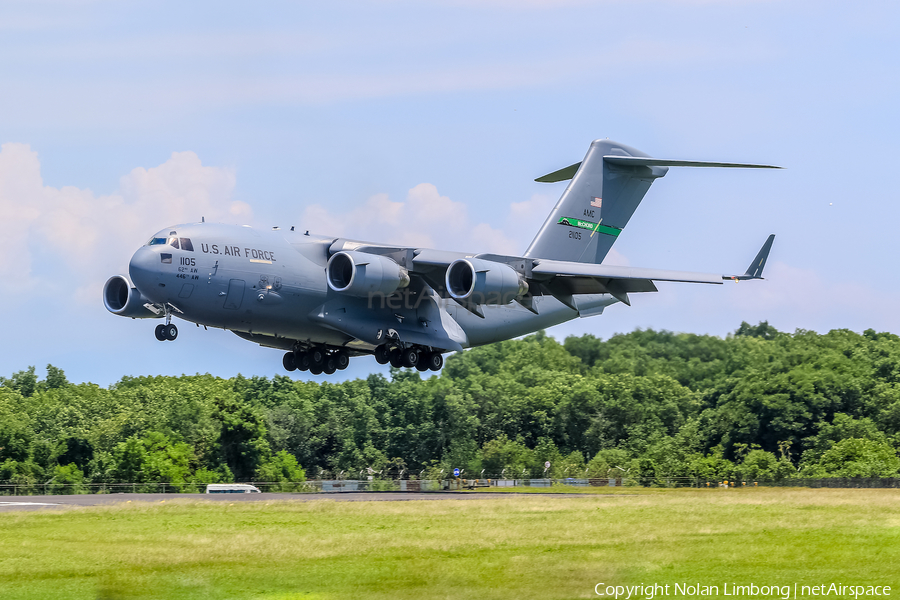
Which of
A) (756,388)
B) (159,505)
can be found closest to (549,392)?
(756,388)

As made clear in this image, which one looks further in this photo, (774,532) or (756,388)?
(756,388)

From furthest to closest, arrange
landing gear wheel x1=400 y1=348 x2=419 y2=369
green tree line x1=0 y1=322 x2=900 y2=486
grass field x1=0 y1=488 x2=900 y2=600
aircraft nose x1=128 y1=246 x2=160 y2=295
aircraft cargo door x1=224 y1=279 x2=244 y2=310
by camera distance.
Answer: green tree line x1=0 y1=322 x2=900 y2=486 < landing gear wheel x1=400 y1=348 x2=419 y2=369 < aircraft cargo door x1=224 y1=279 x2=244 y2=310 < aircraft nose x1=128 y1=246 x2=160 y2=295 < grass field x1=0 y1=488 x2=900 y2=600

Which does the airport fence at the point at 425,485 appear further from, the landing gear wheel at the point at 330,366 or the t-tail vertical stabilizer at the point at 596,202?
the landing gear wheel at the point at 330,366

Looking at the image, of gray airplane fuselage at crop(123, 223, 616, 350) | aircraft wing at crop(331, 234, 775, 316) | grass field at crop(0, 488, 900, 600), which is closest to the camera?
grass field at crop(0, 488, 900, 600)

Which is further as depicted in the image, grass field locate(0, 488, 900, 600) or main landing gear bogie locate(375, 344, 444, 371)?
main landing gear bogie locate(375, 344, 444, 371)

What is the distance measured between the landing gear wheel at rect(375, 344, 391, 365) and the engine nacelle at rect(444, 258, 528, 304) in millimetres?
2384

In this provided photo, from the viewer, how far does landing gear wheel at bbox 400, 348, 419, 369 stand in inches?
922

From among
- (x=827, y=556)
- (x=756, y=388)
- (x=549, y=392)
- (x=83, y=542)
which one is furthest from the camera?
(x=549, y=392)

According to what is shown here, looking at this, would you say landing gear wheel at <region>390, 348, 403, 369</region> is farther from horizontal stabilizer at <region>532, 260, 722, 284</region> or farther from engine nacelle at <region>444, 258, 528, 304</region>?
horizontal stabilizer at <region>532, 260, 722, 284</region>

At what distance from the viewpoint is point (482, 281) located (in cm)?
2128

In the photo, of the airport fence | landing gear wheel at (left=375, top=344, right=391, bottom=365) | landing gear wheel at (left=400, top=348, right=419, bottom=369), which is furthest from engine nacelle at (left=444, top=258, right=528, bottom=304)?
the airport fence

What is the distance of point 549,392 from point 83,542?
38312mm

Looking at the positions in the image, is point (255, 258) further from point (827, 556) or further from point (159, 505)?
point (827, 556)

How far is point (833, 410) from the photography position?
43.8 metres
